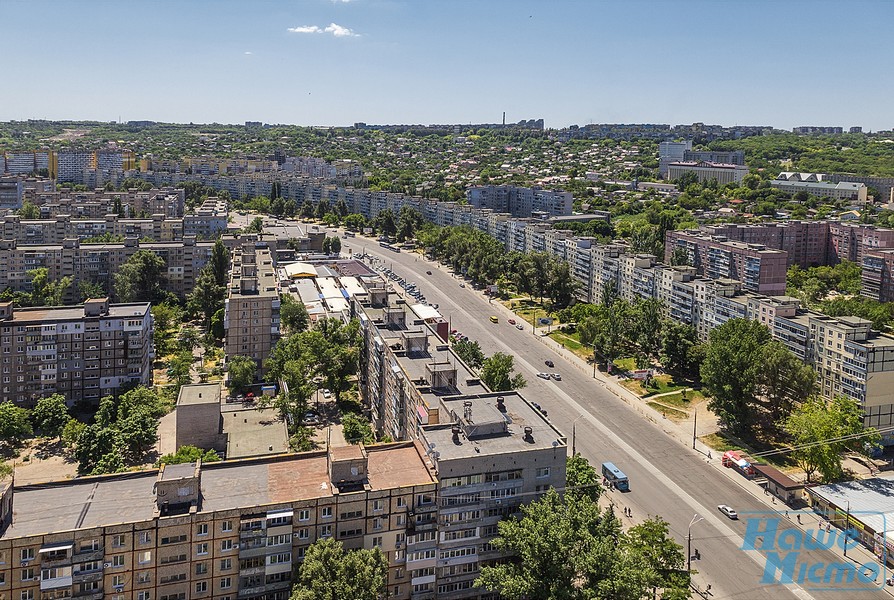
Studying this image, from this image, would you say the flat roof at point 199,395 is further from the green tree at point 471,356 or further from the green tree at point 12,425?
the green tree at point 471,356

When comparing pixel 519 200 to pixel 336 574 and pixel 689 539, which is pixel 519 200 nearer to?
pixel 689 539

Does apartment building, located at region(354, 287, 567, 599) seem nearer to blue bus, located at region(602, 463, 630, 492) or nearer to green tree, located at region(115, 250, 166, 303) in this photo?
blue bus, located at region(602, 463, 630, 492)

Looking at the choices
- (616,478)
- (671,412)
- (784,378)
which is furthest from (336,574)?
(784,378)

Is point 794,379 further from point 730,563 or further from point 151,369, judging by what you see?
point 151,369

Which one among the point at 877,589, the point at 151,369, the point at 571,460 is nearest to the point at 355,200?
the point at 151,369

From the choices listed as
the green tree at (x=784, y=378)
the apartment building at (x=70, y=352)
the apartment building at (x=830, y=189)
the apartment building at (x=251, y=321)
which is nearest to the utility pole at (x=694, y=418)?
the green tree at (x=784, y=378)

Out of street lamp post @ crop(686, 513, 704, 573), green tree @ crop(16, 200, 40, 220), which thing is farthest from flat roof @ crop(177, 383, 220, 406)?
green tree @ crop(16, 200, 40, 220)

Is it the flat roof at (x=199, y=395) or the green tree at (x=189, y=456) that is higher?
the flat roof at (x=199, y=395)
